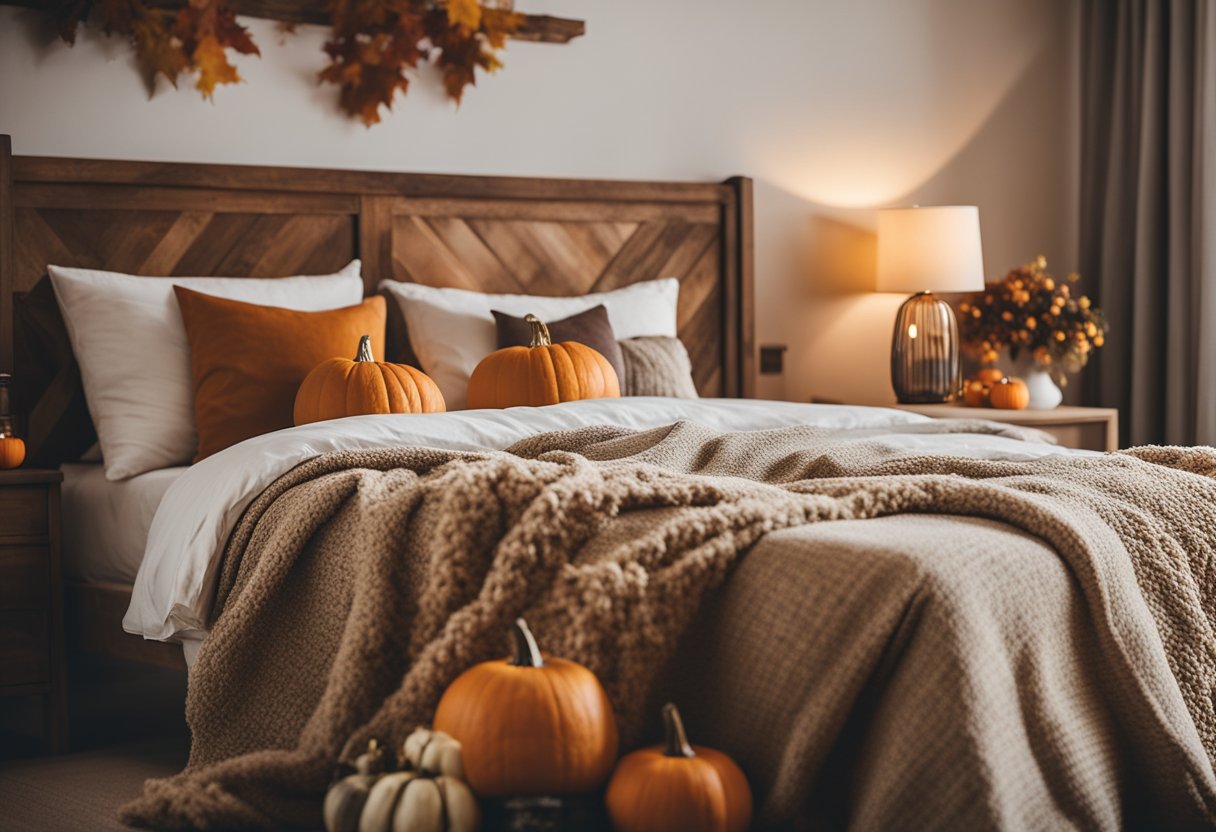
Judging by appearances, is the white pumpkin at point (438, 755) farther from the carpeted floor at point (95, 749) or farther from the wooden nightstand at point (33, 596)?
the wooden nightstand at point (33, 596)

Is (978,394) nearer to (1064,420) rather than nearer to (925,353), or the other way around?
(925,353)

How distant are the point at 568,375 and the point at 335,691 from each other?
1.39 m

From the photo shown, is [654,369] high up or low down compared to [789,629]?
up

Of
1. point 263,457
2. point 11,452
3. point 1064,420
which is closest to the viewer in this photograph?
point 263,457

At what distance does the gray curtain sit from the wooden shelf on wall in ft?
6.43

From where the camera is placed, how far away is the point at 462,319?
11.7 ft

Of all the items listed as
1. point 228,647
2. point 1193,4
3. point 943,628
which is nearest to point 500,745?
point 943,628

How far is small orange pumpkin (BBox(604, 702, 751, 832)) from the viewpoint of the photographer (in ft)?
5.13

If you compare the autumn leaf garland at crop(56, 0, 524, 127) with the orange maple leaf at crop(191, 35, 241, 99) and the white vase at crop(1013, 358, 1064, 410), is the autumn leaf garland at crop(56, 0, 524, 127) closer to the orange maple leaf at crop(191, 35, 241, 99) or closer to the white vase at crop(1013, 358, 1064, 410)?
the orange maple leaf at crop(191, 35, 241, 99)

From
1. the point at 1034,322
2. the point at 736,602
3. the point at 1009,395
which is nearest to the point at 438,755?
the point at 736,602

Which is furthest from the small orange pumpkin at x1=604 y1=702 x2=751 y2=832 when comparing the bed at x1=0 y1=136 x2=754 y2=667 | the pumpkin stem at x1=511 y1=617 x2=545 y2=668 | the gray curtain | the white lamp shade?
the gray curtain

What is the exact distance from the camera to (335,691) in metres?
1.89

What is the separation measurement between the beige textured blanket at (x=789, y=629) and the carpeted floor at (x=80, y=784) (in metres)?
0.27

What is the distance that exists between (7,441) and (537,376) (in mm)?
1108
